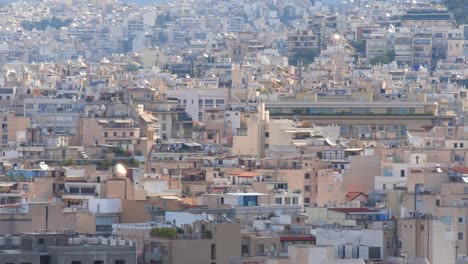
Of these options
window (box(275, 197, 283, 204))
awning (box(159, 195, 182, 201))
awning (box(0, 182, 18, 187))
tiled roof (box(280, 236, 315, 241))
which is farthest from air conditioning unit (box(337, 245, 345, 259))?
awning (box(0, 182, 18, 187))

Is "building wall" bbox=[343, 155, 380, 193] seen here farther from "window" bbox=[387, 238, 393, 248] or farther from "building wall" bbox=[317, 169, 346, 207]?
"window" bbox=[387, 238, 393, 248]

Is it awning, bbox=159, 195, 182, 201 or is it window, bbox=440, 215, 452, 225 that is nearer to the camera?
window, bbox=440, 215, 452, 225

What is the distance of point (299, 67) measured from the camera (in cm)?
14925

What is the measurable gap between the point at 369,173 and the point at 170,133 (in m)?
26.7

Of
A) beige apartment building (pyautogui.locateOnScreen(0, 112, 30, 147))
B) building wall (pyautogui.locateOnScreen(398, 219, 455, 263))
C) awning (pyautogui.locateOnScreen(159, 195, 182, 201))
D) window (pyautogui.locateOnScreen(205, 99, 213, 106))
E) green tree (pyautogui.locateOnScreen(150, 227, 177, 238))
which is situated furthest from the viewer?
window (pyautogui.locateOnScreen(205, 99, 213, 106))

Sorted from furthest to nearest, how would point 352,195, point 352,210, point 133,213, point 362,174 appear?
point 362,174 → point 352,195 → point 133,213 → point 352,210

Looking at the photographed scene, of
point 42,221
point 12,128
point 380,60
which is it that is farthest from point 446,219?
point 380,60

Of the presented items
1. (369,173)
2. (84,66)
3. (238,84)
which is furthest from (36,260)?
(84,66)

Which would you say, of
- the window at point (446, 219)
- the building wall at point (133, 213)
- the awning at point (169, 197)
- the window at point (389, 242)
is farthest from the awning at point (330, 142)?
the window at point (389, 242)

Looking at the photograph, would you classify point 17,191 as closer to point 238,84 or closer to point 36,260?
point 36,260

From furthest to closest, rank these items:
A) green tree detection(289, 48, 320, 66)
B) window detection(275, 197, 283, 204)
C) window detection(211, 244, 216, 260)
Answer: green tree detection(289, 48, 320, 66)
window detection(275, 197, 283, 204)
window detection(211, 244, 216, 260)

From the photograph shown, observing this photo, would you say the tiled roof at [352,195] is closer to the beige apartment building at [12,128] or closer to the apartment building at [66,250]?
the apartment building at [66,250]

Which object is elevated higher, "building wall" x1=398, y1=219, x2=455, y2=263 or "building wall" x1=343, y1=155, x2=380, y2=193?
"building wall" x1=398, y1=219, x2=455, y2=263

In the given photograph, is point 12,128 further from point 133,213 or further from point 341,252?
point 341,252
